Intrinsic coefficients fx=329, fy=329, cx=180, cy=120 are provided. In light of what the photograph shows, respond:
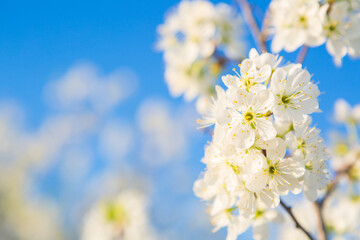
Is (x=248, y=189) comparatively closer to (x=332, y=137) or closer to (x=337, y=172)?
(x=337, y=172)

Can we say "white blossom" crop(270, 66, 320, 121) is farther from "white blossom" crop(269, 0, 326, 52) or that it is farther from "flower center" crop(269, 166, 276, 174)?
"white blossom" crop(269, 0, 326, 52)

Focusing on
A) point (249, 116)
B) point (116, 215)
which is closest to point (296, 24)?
point (249, 116)

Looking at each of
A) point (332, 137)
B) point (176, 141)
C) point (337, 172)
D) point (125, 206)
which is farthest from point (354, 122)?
point (176, 141)

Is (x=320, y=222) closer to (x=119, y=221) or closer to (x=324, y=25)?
(x=324, y=25)

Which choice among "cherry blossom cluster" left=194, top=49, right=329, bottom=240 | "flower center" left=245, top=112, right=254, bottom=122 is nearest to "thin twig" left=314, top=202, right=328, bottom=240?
"cherry blossom cluster" left=194, top=49, right=329, bottom=240

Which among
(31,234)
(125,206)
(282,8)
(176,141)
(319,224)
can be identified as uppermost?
(176,141)

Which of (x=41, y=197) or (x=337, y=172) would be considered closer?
(x=337, y=172)
